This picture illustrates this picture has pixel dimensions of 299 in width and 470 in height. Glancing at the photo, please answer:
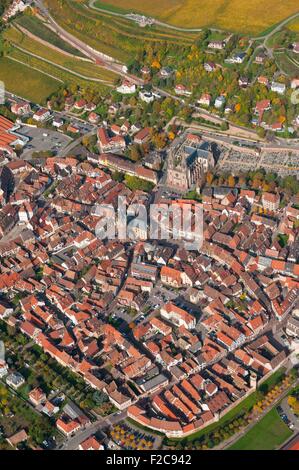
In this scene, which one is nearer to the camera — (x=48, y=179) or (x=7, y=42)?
(x=48, y=179)

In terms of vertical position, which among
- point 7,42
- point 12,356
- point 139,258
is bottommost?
point 12,356

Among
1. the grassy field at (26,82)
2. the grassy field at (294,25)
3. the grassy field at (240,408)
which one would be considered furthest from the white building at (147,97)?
the grassy field at (240,408)

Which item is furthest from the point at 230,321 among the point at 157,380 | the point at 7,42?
the point at 7,42

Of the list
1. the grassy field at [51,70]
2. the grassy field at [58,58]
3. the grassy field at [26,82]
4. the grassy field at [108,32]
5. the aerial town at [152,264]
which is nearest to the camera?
the aerial town at [152,264]

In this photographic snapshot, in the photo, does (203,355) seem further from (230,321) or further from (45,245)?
(45,245)

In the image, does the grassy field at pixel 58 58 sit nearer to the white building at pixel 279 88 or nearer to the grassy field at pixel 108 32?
the grassy field at pixel 108 32
